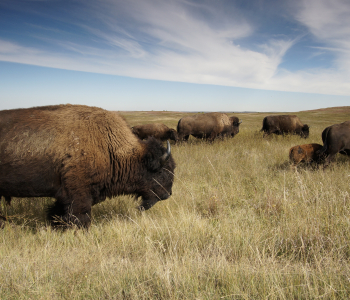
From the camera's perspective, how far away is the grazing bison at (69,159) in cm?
313

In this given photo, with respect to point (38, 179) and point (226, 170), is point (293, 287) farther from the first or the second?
point (226, 170)

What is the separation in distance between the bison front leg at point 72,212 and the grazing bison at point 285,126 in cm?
1363

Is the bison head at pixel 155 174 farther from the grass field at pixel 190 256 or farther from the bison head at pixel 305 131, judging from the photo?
the bison head at pixel 305 131

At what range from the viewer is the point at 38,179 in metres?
3.19

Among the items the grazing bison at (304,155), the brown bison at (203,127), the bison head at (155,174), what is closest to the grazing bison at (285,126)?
the brown bison at (203,127)

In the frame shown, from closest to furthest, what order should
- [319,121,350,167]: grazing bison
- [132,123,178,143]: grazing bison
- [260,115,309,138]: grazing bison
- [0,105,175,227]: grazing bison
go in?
1. [0,105,175,227]: grazing bison
2. [319,121,350,167]: grazing bison
3. [260,115,309,138]: grazing bison
4. [132,123,178,143]: grazing bison

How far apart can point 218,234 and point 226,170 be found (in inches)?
152

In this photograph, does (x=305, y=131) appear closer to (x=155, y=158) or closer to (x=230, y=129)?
(x=230, y=129)

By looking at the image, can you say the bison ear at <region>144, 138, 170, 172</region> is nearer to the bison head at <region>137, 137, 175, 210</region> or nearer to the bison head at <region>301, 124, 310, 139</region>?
the bison head at <region>137, 137, 175, 210</region>

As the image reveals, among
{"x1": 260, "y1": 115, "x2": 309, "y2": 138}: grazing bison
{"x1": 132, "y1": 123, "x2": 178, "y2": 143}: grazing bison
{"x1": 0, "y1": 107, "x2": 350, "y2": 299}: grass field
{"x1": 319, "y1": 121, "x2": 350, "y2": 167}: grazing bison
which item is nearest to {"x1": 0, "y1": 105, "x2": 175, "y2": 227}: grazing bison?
{"x1": 0, "y1": 107, "x2": 350, "y2": 299}: grass field

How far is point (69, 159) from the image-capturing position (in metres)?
3.19

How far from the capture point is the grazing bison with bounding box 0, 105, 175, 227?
3.13 meters

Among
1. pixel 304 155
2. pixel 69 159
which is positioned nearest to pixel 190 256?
pixel 69 159

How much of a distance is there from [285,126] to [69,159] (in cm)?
1493
